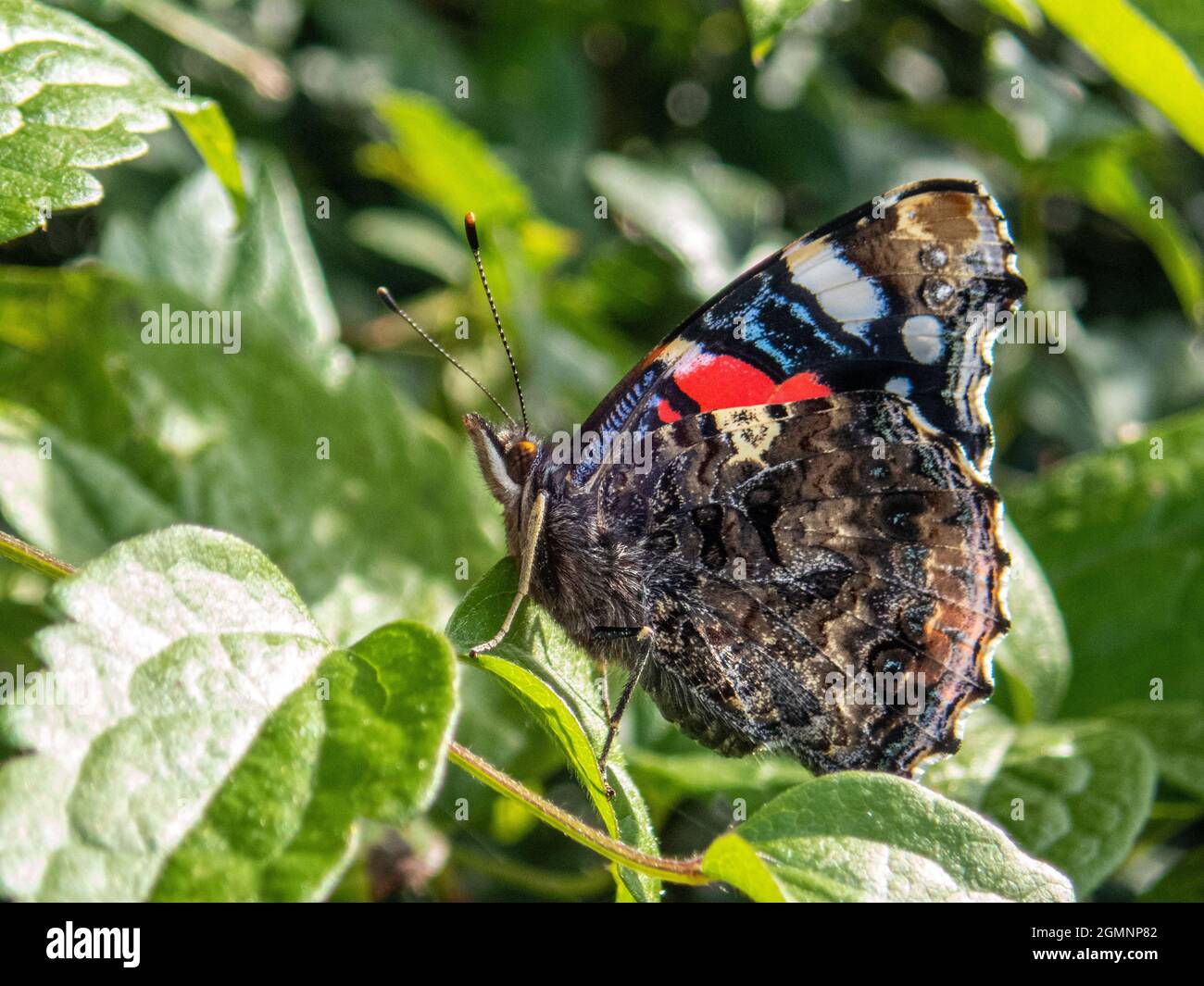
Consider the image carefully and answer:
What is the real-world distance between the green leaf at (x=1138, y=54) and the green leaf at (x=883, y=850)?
1393 mm

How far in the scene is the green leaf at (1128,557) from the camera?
8.54 ft

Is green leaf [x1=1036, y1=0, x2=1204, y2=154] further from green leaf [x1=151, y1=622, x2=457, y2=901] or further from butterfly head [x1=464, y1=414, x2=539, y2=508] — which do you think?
green leaf [x1=151, y1=622, x2=457, y2=901]

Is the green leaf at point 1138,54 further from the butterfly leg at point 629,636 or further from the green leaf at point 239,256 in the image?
the green leaf at point 239,256

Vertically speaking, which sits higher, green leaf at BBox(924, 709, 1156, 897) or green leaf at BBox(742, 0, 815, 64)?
green leaf at BBox(742, 0, 815, 64)

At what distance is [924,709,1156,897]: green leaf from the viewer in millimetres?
1904

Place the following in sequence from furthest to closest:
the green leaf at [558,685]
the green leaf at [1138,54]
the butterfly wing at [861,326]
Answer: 1. the butterfly wing at [861,326]
2. the green leaf at [1138,54]
3. the green leaf at [558,685]

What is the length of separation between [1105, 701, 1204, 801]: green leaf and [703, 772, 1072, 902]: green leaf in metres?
1.03

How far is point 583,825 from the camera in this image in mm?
1385

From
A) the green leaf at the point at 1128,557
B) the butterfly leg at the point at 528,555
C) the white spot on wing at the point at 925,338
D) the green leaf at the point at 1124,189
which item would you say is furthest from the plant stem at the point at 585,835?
the green leaf at the point at 1124,189

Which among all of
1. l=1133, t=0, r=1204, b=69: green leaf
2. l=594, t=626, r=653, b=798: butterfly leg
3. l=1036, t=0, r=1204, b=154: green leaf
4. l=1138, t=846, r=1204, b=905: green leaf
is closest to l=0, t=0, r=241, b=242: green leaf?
l=594, t=626, r=653, b=798: butterfly leg

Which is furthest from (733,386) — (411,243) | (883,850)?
(411,243)

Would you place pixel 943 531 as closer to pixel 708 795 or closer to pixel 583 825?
pixel 708 795
